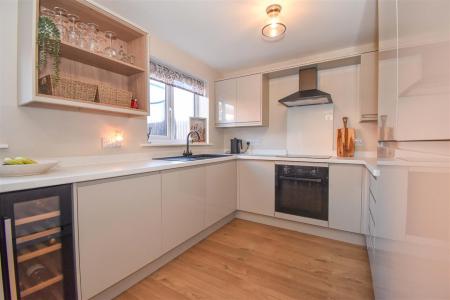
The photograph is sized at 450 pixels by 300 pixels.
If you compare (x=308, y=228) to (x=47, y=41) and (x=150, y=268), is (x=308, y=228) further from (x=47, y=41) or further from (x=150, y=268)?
(x=47, y=41)

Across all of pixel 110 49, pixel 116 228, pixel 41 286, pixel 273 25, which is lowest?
pixel 41 286

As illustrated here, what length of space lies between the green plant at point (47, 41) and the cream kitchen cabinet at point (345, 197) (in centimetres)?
257

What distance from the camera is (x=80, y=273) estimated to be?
112cm

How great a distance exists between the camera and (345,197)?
2.07m

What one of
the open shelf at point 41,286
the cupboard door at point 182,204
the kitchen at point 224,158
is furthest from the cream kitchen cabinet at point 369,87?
the open shelf at point 41,286

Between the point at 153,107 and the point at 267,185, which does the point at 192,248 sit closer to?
the point at 267,185

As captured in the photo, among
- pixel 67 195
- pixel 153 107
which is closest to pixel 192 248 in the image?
pixel 67 195

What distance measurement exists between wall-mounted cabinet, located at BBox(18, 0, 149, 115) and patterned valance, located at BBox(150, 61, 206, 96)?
0.44 m

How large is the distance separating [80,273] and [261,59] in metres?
3.00

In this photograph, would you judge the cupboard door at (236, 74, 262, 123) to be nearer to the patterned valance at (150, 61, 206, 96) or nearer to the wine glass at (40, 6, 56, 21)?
the patterned valance at (150, 61, 206, 96)

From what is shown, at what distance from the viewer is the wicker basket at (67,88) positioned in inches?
50.9

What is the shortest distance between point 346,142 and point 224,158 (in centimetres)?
156

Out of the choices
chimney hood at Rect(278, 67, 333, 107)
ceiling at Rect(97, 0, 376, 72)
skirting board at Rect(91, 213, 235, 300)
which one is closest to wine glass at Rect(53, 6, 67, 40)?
ceiling at Rect(97, 0, 376, 72)

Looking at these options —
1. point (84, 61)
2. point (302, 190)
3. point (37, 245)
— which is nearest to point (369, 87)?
point (302, 190)
